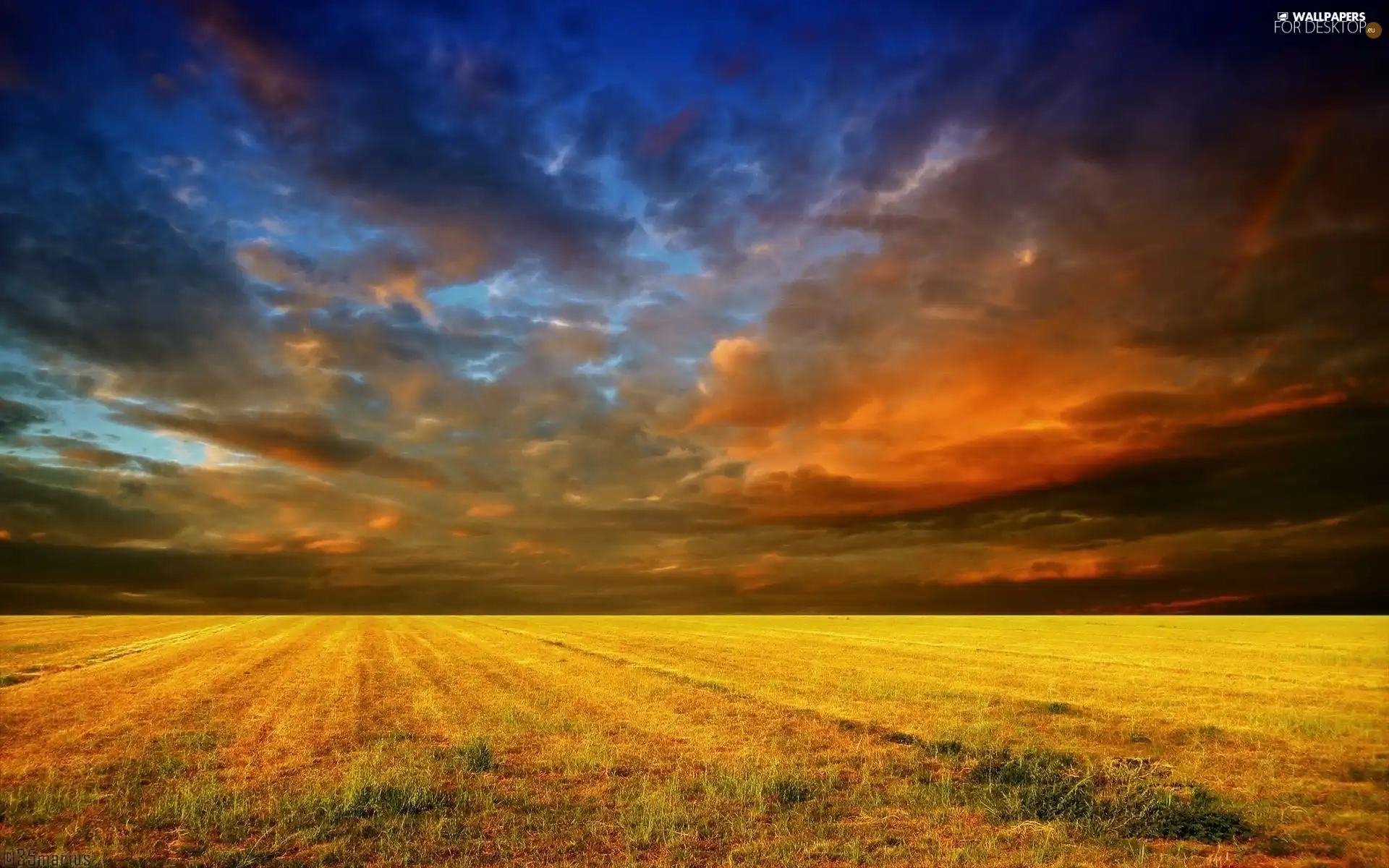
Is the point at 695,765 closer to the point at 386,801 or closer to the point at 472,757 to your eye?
the point at 472,757

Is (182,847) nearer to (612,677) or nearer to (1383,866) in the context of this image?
(1383,866)

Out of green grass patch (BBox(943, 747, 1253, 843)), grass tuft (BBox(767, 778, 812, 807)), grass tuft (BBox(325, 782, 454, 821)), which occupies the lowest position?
green grass patch (BBox(943, 747, 1253, 843))

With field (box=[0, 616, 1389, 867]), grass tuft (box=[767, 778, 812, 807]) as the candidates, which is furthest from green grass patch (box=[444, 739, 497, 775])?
grass tuft (box=[767, 778, 812, 807])

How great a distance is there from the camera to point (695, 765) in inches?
679

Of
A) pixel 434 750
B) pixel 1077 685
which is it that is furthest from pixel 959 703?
pixel 434 750

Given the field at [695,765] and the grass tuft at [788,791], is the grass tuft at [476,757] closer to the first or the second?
the field at [695,765]

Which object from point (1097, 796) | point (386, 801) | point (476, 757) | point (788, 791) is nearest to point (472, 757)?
point (476, 757)

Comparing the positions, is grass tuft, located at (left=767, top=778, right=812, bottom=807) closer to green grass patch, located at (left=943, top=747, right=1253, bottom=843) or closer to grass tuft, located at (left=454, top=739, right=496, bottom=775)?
green grass patch, located at (left=943, top=747, right=1253, bottom=843)

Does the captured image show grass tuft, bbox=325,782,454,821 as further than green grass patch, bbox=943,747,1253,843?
Yes

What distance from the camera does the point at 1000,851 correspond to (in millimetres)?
12023

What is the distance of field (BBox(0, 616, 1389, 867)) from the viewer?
12234 millimetres

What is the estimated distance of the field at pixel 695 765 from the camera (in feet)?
40.1

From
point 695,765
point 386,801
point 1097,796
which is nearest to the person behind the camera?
point 386,801

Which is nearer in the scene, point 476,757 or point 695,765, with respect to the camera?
point 695,765
